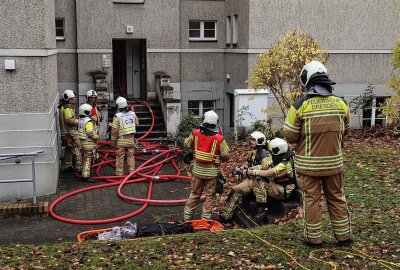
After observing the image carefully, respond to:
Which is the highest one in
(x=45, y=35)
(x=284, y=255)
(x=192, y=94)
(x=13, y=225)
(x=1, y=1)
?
(x=1, y=1)

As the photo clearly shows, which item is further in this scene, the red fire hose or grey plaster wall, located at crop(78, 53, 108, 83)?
grey plaster wall, located at crop(78, 53, 108, 83)

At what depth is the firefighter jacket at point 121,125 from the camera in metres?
12.2

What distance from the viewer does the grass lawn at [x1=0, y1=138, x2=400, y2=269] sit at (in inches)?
227

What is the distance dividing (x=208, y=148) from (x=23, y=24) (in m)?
4.79

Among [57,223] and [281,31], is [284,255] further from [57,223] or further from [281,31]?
A: [281,31]

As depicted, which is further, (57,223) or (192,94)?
(192,94)

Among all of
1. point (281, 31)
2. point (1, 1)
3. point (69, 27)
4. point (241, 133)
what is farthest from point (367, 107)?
point (1, 1)

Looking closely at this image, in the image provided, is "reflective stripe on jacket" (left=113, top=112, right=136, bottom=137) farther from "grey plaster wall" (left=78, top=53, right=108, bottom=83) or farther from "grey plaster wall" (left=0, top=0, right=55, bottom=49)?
"grey plaster wall" (left=78, top=53, right=108, bottom=83)

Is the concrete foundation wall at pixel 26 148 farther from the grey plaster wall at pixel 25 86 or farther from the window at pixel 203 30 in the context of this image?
the window at pixel 203 30

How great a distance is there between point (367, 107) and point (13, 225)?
12802mm

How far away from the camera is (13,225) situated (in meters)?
9.12

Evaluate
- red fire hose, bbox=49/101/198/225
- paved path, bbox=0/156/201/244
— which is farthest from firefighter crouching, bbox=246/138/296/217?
red fire hose, bbox=49/101/198/225

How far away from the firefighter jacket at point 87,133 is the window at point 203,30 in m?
9.09

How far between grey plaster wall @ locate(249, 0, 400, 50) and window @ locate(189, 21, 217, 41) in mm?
3280
